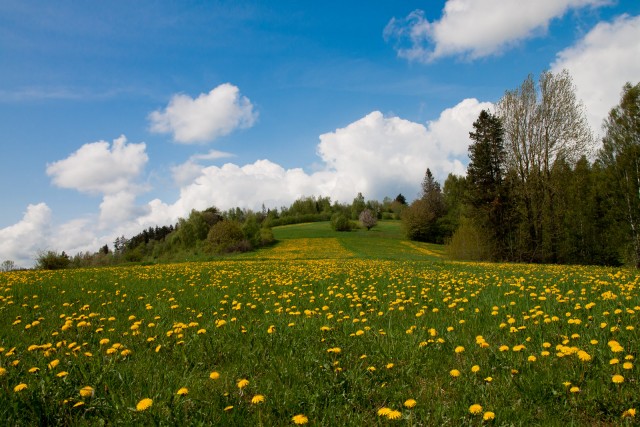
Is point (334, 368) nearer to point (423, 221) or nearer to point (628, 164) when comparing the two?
point (628, 164)

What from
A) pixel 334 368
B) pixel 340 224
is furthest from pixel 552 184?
pixel 340 224

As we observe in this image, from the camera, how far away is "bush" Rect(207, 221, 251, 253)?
52438 mm

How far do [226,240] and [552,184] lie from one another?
1640 inches

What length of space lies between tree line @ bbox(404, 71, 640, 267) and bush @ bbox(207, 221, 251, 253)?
33262mm

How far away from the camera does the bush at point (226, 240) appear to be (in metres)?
52.4

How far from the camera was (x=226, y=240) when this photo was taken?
53.3 meters

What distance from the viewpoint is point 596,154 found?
82.8ft

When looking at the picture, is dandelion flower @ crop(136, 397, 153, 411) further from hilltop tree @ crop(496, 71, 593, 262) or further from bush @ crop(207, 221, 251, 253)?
bush @ crop(207, 221, 251, 253)

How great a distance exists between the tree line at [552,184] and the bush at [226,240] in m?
33.3

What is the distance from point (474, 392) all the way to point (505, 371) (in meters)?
0.58

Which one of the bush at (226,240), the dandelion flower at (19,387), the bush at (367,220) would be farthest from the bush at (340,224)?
the dandelion flower at (19,387)

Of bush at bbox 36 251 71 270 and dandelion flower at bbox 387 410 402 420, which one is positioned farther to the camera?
bush at bbox 36 251 71 270

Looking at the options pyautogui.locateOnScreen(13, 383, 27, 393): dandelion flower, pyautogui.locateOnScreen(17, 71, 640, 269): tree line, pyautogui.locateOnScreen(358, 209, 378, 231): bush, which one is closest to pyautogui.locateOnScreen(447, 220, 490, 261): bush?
pyautogui.locateOnScreen(17, 71, 640, 269): tree line

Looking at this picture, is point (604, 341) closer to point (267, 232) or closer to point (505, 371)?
point (505, 371)
